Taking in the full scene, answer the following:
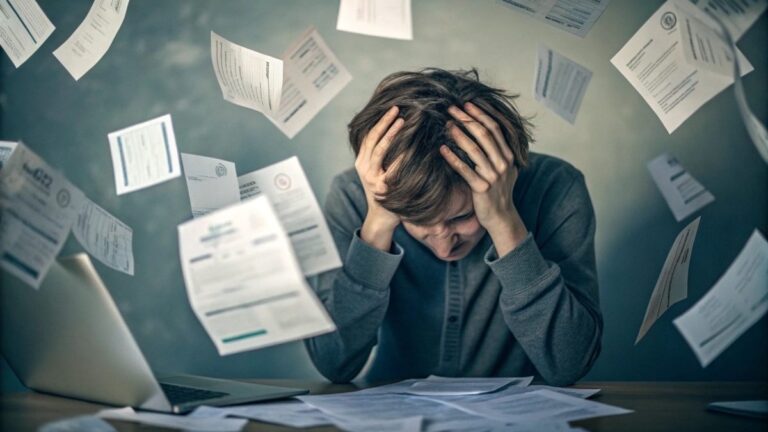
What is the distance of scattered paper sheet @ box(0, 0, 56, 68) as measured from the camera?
56.3 inches

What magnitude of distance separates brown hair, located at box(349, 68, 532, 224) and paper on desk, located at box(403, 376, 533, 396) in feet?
0.88

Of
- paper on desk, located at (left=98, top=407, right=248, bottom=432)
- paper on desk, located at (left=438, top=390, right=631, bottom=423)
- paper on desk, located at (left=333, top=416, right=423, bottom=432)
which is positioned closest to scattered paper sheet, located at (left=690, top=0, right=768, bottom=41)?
paper on desk, located at (left=438, top=390, right=631, bottom=423)

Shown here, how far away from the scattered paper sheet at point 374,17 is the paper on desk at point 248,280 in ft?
2.77

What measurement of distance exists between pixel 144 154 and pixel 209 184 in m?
0.12

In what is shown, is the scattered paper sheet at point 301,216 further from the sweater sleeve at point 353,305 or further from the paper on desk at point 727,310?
the paper on desk at point 727,310

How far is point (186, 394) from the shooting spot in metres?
1.06

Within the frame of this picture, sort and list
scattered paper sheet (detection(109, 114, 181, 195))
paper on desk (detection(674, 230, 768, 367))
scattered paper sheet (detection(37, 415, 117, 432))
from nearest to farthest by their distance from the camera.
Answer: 1. scattered paper sheet (detection(37, 415, 117, 432))
2. paper on desk (detection(674, 230, 768, 367))
3. scattered paper sheet (detection(109, 114, 181, 195))

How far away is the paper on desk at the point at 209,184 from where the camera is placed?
1233mm

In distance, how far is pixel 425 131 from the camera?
4.32 ft

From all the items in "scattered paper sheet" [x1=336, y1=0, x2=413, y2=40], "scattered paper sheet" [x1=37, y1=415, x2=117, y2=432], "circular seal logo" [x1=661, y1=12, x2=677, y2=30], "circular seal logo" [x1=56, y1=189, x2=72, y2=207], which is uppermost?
"scattered paper sheet" [x1=336, y1=0, x2=413, y2=40]

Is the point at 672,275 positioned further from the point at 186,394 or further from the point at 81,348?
the point at 81,348

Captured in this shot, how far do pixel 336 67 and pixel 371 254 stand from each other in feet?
1.38

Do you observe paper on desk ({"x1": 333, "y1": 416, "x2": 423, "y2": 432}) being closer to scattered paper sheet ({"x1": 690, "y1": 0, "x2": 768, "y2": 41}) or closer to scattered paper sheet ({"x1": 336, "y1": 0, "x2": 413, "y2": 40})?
scattered paper sheet ({"x1": 690, "y1": 0, "x2": 768, "y2": 41})

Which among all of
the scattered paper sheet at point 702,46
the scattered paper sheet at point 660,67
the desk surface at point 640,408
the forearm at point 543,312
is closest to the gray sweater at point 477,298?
the forearm at point 543,312
